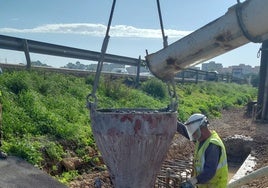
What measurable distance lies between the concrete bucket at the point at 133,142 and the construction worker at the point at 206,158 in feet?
1.48

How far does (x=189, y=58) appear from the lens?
4402mm

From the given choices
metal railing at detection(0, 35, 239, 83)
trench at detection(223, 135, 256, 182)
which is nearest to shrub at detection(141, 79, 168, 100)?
metal railing at detection(0, 35, 239, 83)

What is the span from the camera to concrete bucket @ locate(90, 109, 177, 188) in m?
4.00

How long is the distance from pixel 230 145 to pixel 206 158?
801 centimetres

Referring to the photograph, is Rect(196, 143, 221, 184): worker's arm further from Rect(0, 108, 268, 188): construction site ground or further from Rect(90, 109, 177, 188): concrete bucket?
Rect(0, 108, 268, 188): construction site ground

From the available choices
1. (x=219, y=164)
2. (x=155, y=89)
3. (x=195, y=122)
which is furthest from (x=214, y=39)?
(x=155, y=89)

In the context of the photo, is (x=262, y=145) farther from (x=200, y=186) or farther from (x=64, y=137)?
(x=200, y=186)

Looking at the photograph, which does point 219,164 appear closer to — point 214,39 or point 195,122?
point 195,122

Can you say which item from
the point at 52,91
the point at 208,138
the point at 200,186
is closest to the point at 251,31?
the point at 208,138

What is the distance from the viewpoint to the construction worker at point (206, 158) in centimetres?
438

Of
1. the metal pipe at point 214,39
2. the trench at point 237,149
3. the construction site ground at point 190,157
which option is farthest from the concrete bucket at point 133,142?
the trench at point 237,149

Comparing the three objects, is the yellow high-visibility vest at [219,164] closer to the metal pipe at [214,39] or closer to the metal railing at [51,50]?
the metal pipe at [214,39]

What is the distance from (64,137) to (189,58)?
405 centimetres

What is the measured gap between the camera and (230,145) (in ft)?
39.6
